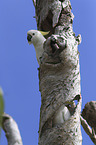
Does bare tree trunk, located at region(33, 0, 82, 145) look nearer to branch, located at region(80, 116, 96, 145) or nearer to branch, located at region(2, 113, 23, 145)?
branch, located at region(80, 116, 96, 145)

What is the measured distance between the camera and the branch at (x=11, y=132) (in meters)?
1.27

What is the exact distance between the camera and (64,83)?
0.97 m

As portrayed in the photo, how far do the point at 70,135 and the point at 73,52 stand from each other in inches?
15.8

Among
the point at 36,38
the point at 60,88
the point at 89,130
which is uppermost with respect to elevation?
the point at 36,38

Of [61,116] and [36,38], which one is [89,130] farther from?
[36,38]

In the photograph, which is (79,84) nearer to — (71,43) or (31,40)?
(71,43)

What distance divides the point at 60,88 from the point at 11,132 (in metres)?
0.52

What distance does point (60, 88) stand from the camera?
96cm

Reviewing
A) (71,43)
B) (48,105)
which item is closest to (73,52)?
(71,43)

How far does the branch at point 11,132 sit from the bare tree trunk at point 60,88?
41cm

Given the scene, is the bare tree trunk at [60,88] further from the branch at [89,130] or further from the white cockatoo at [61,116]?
the branch at [89,130]

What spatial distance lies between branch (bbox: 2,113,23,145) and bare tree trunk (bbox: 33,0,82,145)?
41 centimetres

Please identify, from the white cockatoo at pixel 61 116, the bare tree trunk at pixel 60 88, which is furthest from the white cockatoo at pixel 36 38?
the white cockatoo at pixel 61 116

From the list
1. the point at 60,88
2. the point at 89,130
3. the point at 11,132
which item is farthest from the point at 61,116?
the point at 11,132
